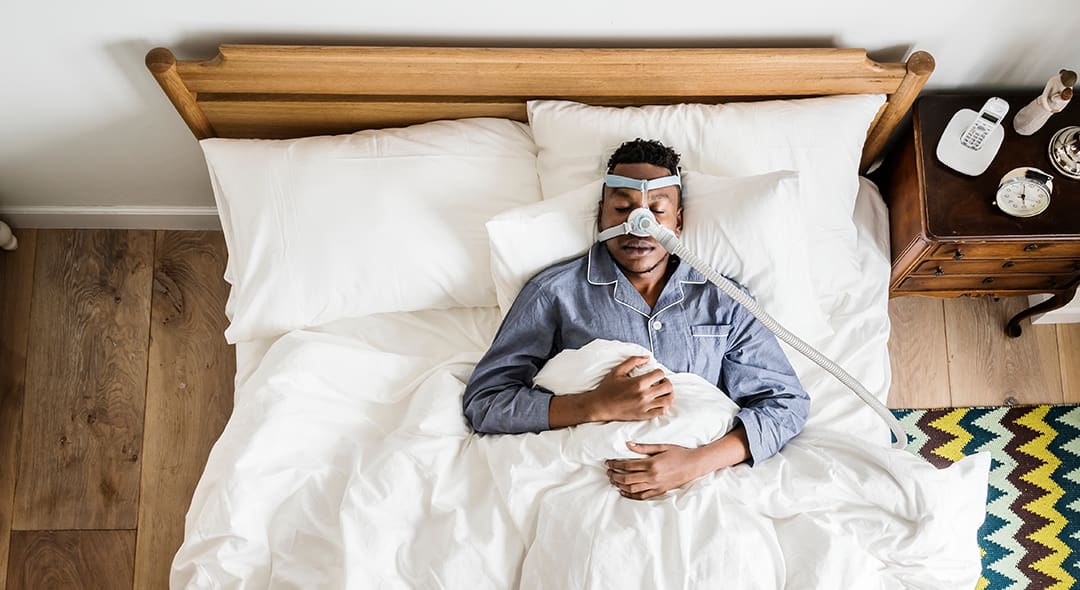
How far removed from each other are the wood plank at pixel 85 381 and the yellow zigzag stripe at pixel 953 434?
199cm

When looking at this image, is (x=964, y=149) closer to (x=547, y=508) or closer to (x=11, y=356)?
(x=547, y=508)

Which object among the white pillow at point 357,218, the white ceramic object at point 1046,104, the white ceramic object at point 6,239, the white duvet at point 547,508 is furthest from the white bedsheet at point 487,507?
the white ceramic object at point 6,239

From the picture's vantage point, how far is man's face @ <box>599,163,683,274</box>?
156 cm

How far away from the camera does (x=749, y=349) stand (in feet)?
5.43

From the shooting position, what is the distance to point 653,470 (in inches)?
57.6

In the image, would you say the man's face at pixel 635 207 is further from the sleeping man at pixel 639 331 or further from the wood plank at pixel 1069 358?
the wood plank at pixel 1069 358

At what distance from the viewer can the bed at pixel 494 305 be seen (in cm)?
143

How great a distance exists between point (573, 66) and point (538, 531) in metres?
0.90

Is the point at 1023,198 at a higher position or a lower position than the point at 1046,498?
higher

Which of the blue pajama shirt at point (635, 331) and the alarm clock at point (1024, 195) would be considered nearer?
the blue pajama shirt at point (635, 331)

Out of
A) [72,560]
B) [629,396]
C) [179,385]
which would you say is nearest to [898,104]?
[629,396]

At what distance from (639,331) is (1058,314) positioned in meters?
1.27

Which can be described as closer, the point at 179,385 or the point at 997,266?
the point at 997,266

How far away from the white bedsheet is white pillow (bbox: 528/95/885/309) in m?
0.50
